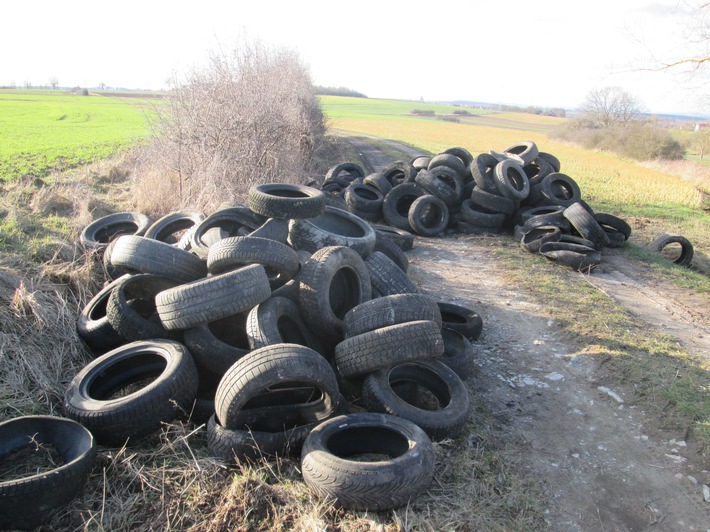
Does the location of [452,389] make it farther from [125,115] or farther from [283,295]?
[125,115]

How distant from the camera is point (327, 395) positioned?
446 centimetres

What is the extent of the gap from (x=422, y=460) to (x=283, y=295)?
8.90ft

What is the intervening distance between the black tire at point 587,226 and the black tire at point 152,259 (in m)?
8.51

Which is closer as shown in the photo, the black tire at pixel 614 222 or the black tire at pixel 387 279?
the black tire at pixel 387 279

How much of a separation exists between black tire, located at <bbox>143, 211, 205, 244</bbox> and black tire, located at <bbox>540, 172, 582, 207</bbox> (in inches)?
351

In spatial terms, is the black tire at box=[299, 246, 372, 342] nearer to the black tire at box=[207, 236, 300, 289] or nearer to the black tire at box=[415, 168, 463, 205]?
the black tire at box=[207, 236, 300, 289]

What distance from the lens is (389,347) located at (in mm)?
4637

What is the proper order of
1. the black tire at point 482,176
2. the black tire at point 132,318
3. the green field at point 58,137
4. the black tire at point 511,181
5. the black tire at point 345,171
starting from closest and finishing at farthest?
the black tire at point 132,318 < the black tire at point 511,181 < the black tire at point 482,176 < the black tire at point 345,171 < the green field at point 58,137

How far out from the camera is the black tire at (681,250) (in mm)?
11016

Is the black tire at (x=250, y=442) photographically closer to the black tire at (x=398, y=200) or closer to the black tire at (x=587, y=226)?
the black tire at (x=587, y=226)

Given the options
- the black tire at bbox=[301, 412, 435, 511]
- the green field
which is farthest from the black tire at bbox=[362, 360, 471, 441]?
the green field

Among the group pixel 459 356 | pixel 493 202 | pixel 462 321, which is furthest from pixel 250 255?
pixel 493 202

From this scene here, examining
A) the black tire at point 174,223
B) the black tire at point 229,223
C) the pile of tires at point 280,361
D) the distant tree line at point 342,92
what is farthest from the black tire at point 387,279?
the distant tree line at point 342,92

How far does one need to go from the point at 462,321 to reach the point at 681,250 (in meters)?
7.95
